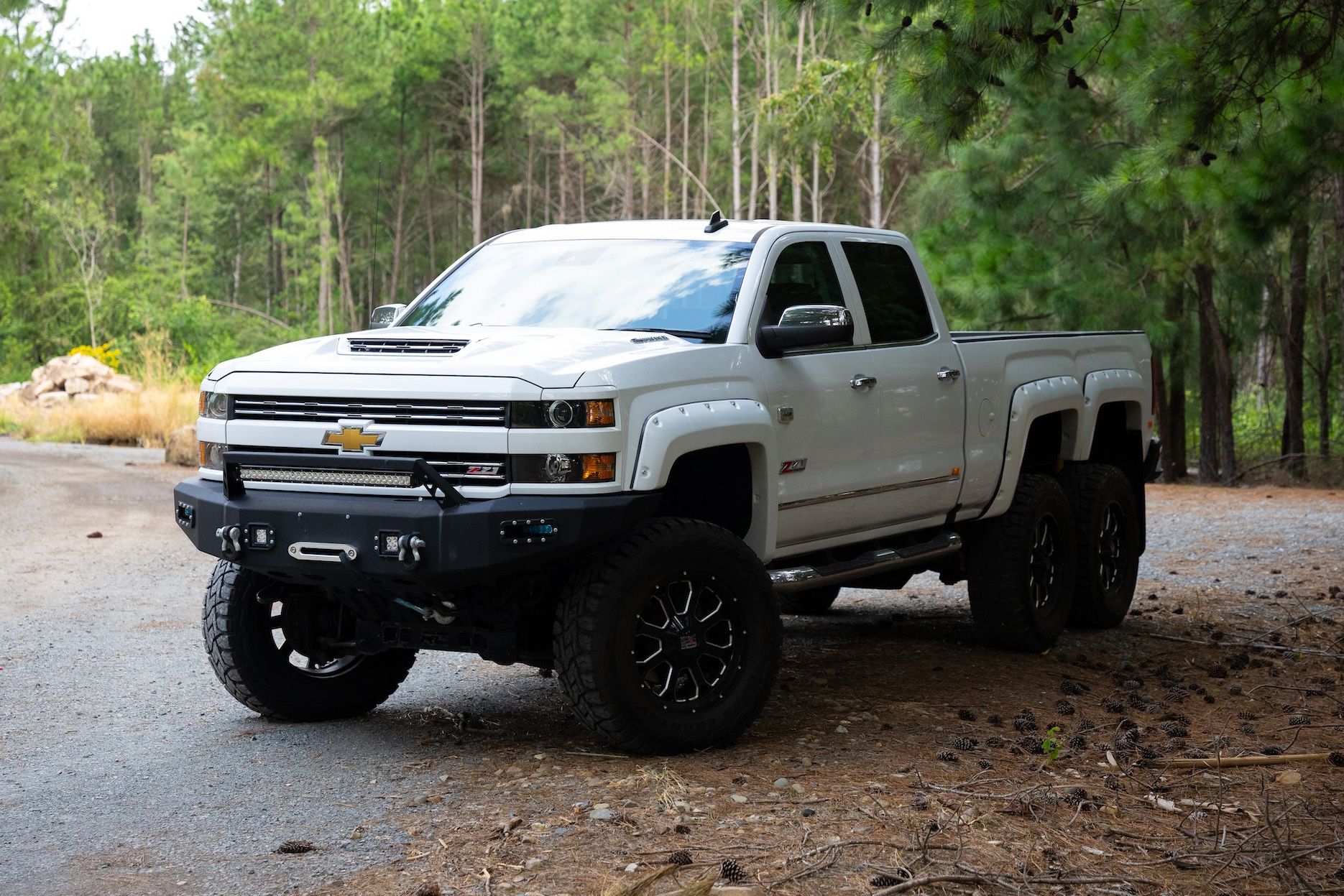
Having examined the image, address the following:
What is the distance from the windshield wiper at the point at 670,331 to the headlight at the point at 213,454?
65.1 inches

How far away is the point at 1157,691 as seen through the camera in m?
6.89

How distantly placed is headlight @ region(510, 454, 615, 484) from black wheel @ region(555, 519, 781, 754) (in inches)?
13.9

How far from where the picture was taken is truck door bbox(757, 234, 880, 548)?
6004 millimetres

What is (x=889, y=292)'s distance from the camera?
23.1 feet

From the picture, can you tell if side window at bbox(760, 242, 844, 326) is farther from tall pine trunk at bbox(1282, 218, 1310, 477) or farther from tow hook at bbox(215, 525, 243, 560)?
tall pine trunk at bbox(1282, 218, 1310, 477)

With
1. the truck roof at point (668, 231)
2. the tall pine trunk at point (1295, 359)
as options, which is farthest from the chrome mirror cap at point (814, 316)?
the tall pine trunk at point (1295, 359)

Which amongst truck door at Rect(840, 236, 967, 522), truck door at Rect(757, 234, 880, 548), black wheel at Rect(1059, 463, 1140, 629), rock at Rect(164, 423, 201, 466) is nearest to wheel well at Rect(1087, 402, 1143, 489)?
black wheel at Rect(1059, 463, 1140, 629)

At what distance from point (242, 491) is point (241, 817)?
1.29m

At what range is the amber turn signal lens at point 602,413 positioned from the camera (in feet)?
16.6

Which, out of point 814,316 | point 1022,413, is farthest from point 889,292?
point 814,316

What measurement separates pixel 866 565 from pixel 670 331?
1.49 m

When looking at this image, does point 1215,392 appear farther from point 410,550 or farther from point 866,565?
point 410,550

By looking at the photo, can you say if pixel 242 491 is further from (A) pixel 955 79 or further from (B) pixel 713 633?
(A) pixel 955 79

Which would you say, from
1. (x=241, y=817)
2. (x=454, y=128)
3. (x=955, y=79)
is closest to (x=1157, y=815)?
(x=241, y=817)
